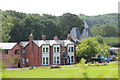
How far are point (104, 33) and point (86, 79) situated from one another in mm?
104491

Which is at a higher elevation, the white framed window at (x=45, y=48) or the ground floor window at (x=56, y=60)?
the white framed window at (x=45, y=48)

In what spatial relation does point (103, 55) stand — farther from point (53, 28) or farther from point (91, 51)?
point (53, 28)

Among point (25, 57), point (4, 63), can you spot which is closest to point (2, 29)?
point (25, 57)

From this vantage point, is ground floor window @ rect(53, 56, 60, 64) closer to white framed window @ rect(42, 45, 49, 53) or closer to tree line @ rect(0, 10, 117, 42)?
white framed window @ rect(42, 45, 49, 53)

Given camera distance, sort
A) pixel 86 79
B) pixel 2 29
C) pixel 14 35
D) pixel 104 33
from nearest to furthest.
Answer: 1. pixel 86 79
2. pixel 2 29
3. pixel 14 35
4. pixel 104 33

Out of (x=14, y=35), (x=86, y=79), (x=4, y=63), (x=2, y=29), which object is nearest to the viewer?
(x=86, y=79)

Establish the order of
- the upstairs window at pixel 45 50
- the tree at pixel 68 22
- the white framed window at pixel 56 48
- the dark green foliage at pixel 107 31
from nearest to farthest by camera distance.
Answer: the upstairs window at pixel 45 50 < the white framed window at pixel 56 48 < the tree at pixel 68 22 < the dark green foliage at pixel 107 31

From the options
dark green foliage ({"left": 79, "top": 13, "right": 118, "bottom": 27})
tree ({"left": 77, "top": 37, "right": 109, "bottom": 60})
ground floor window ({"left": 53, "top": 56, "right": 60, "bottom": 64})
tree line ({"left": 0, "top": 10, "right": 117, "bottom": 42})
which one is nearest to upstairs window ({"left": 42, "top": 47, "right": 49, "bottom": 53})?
ground floor window ({"left": 53, "top": 56, "right": 60, "bottom": 64})

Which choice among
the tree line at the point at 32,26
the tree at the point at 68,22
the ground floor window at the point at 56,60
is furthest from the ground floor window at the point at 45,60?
the tree at the point at 68,22

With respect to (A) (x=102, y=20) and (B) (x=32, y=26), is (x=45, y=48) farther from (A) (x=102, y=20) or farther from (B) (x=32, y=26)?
(A) (x=102, y=20)

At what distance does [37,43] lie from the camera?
128 feet

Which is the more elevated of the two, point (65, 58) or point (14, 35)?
point (14, 35)

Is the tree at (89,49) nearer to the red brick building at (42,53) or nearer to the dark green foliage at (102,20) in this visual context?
the red brick building at (42,53)

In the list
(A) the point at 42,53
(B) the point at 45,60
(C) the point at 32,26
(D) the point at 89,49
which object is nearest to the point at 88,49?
(D) the point at 89,49
